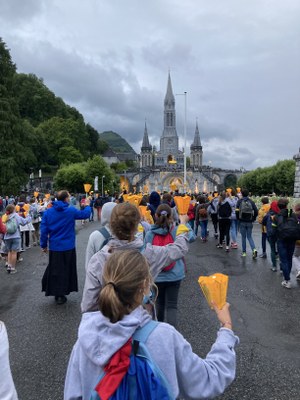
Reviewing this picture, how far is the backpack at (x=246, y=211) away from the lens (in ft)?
32.5

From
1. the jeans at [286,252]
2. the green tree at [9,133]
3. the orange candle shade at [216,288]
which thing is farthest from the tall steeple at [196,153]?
the orange candle shade at [216,288]

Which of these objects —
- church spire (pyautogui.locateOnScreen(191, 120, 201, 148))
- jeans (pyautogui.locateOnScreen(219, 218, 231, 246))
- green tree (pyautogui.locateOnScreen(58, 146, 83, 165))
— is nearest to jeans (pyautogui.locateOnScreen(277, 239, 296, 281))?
jeans (pyautogui.locateOnScreen(219, 218, 231, 246))

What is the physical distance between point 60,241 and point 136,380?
516cm

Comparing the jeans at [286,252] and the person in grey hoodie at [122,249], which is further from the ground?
the person in grey hoodie at [122,249]

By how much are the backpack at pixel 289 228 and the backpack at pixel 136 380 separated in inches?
245

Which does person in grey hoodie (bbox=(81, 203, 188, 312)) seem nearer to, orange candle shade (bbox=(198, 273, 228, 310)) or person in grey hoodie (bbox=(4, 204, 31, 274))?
orange candle shade (bbox=(198, 273, 228, 310))

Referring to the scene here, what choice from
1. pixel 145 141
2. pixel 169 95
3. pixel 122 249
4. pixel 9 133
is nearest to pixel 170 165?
pixel 145 141

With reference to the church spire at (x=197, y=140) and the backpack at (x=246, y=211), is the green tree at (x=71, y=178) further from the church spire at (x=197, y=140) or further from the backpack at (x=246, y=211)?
the church spire at (x=197, y=140)

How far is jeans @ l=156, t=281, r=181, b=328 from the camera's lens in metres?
4.32

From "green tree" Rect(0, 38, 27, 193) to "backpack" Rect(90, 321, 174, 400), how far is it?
3520 centimetres

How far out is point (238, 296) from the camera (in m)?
6.92

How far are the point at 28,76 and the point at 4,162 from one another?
50.3 metres

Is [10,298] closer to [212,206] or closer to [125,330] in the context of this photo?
[125,330]

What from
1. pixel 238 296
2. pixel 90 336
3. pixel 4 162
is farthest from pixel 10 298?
pixel 4 162
